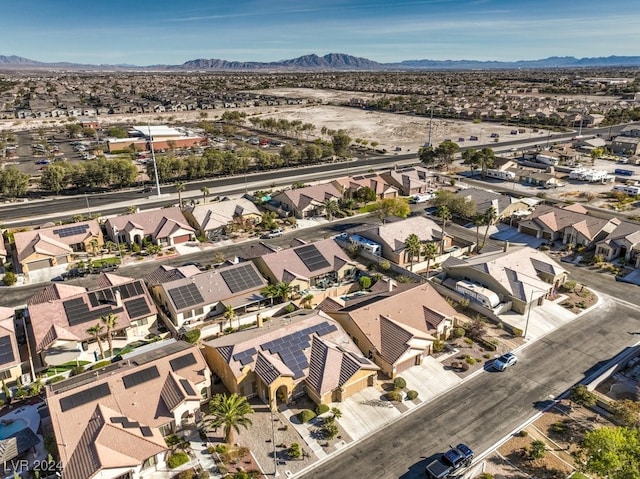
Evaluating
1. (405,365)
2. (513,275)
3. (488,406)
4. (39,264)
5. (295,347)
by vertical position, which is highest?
(295,347)

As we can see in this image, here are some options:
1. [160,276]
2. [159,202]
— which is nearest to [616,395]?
[160,276]

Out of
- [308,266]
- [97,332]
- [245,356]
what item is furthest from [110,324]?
[308,266]

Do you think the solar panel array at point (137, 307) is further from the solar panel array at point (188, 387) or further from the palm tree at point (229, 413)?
the palm tree at point (229, 413)

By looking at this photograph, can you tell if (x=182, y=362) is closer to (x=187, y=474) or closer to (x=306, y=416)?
(x=187, y=474)

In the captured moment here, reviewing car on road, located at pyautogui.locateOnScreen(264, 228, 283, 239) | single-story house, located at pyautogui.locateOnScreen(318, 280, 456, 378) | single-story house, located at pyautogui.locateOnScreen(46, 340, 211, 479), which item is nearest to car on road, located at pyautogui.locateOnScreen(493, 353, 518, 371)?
single-story house, located at pyautogui.locateOnScreen(318, 280, 456, 378)

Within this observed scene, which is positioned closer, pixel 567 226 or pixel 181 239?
pixel 567 226

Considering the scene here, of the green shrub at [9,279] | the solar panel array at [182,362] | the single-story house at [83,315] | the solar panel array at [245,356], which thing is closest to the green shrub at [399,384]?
the solar panel array at [245,356]

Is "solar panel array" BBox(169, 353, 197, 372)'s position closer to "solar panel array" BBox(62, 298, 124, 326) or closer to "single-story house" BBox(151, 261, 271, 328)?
"single-story house" BBox(151, 261, 271, 328)
